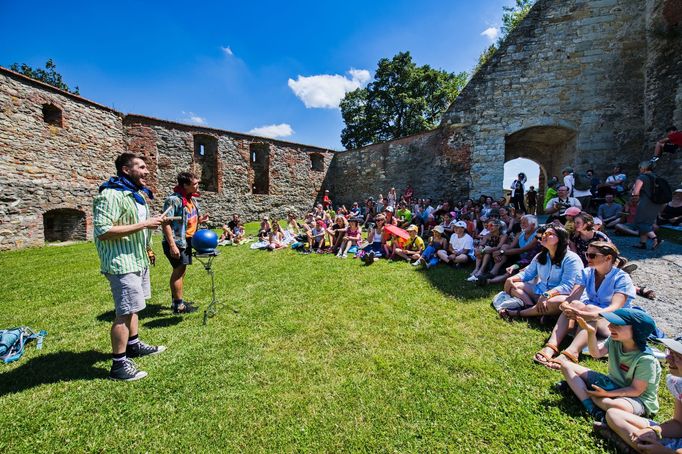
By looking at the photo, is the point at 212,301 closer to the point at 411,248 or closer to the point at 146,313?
the point at 146,313

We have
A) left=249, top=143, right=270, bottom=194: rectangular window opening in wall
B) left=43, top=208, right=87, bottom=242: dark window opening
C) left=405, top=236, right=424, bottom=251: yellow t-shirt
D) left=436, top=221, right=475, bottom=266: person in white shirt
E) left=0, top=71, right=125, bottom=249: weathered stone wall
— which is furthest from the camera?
left=249, top=143, right=270, bottom=194: rectangular window opening in wall

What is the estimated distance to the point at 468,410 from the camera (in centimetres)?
221

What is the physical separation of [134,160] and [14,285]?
5616mm

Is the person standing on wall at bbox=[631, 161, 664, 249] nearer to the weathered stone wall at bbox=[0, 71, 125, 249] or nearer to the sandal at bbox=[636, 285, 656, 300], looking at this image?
the sandal at bbox=[636, 285, 656, 300]

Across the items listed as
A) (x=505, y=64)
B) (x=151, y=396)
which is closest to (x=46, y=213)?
(x=151, y=396)

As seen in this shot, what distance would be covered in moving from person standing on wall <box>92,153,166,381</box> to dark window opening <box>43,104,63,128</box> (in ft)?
38.7

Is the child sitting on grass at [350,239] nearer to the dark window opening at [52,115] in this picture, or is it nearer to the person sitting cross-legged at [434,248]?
the person sitting cross-legged at [434,248]

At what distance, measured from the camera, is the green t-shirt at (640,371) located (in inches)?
76.2

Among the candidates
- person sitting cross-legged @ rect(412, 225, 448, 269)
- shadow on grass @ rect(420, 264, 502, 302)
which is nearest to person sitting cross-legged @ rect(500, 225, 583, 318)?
shadow on grass @ rect(420, 264, 502, 302)

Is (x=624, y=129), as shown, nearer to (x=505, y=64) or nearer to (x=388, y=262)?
(x=505, y=64)

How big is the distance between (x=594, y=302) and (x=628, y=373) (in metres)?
1.22

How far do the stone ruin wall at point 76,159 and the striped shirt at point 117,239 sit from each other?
10.8 meters

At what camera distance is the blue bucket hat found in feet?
6.29

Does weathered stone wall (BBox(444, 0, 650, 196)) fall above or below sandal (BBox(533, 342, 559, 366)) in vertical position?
above
